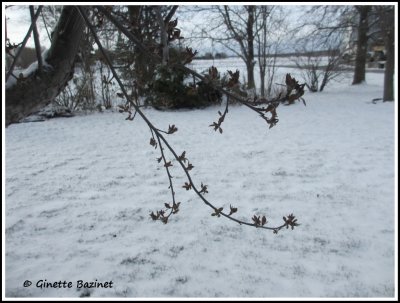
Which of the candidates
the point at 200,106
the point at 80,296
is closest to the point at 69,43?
the point at 80,296

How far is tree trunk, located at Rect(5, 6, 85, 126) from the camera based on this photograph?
5.92ft

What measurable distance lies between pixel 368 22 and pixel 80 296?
619 inches

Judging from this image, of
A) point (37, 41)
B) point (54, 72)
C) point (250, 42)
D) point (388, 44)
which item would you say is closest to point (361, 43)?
point (388, 44)

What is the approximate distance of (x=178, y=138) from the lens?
7082 millimetres

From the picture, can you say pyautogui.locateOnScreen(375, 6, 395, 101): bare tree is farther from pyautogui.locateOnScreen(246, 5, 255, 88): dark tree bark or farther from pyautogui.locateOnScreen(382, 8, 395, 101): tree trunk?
pyautogui.locateOnScreen(246, 5, 255, 88): dark tree bark

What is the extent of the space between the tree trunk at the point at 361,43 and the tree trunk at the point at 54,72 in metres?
13.6

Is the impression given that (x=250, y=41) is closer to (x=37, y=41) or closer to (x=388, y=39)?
(x=388, y=39)

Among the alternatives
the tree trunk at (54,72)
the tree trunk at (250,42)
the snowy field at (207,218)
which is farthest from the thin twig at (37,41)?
the tree trunk at (250,42)

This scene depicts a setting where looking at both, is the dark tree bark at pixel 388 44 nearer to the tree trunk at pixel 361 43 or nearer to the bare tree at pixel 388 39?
the bare tree at pixel 388 39

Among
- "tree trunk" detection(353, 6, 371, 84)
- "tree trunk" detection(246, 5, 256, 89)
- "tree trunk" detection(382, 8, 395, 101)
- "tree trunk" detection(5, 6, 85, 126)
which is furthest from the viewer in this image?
"tree trunk" detection(246, 5, 256, 89)

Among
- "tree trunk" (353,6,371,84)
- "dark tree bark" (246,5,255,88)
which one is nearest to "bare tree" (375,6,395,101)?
"tree trunk" (353,6,371,84)

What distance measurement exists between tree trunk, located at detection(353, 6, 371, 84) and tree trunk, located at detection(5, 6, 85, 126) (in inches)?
537

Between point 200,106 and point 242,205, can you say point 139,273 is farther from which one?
point 200,106

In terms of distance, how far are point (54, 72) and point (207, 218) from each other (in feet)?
7.11
